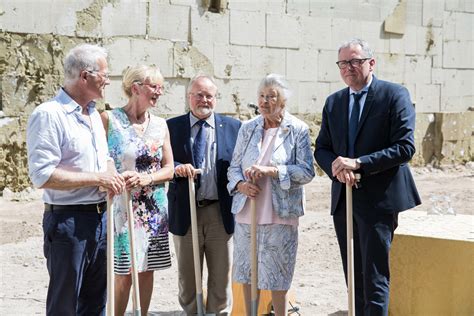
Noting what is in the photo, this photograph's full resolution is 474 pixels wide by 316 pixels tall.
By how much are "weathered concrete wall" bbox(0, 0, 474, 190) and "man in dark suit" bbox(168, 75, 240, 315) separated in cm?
465

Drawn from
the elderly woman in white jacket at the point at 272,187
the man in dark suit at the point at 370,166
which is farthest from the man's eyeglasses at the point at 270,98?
the man in dark suit at the point at 370,166

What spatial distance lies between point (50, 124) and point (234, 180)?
1.34 meters

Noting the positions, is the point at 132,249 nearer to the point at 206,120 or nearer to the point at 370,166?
the point at 206,120

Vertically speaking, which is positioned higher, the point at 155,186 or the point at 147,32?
the point at 147,32

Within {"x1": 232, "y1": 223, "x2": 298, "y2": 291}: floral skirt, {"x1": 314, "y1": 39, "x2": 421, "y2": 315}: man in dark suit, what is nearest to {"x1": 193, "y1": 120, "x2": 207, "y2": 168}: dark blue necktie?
{"x1": 232, "y1": 223, "x2": 298, "y2": 291}: floral skirt

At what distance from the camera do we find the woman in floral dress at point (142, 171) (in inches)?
176

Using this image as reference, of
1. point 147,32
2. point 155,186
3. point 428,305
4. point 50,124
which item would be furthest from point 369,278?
point 147,32

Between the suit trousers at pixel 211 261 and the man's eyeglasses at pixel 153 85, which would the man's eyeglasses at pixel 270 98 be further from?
the suit trousers at pixel 211 261

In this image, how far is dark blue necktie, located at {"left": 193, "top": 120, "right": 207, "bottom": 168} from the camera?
191 inches

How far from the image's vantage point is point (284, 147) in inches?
182

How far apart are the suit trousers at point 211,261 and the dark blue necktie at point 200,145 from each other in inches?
11.6

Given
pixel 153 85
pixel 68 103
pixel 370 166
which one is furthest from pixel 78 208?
pixel 370 166

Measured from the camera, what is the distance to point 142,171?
4.49 metres

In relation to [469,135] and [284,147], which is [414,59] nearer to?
[469,135]
